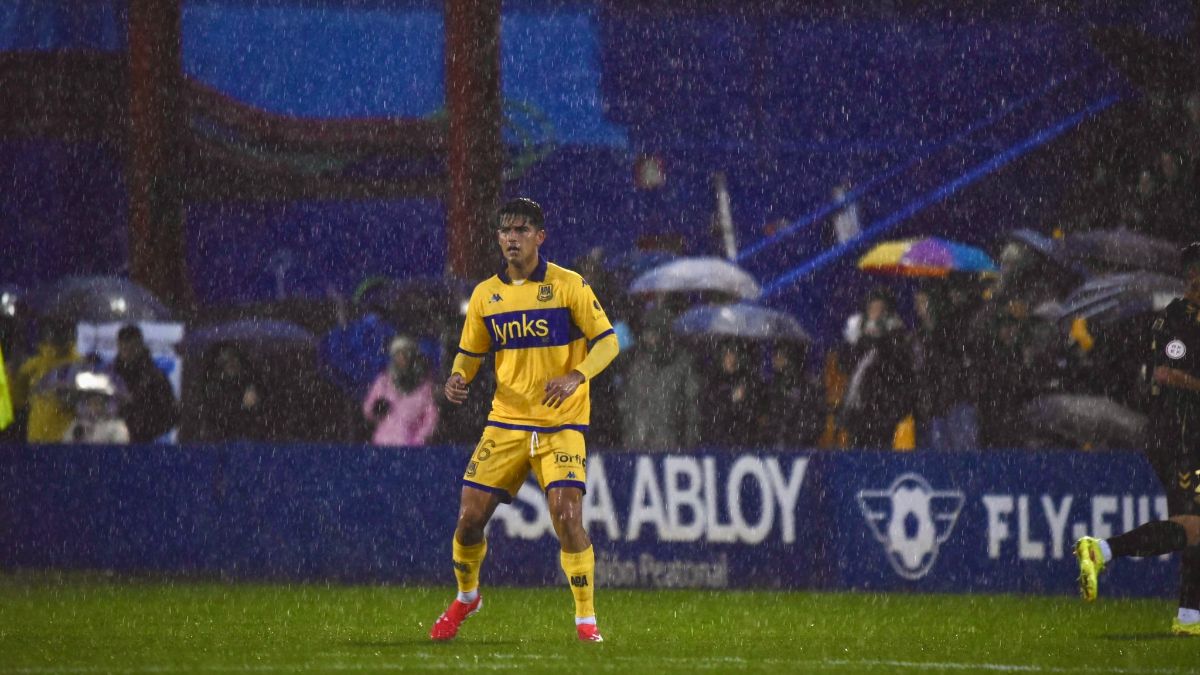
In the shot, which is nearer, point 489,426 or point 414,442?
point 489,426

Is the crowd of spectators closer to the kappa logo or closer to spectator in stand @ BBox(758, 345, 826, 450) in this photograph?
spectator in stand @ BBox(758, 345, 826, 450)

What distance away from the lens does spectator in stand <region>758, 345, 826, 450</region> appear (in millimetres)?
16688

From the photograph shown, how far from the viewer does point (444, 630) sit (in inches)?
430

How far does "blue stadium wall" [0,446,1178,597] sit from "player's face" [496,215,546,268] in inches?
204

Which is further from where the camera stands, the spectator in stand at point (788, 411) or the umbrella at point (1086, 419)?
the spectator in stand at point (788, 411)

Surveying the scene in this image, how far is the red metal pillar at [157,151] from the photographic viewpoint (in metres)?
27.5

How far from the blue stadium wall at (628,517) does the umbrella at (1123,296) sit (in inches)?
56.7

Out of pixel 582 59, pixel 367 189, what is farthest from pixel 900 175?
pixel 367 189

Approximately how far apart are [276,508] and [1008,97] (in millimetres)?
13683

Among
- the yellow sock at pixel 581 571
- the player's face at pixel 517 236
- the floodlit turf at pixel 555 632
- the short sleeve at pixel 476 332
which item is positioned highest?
the player's face at pixel 517 236

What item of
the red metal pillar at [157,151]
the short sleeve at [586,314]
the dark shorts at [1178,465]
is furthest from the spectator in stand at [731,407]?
the red metal pillar at [157,151]

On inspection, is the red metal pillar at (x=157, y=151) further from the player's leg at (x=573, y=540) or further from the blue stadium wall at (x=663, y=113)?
the player's leg at (x=573, y=540)

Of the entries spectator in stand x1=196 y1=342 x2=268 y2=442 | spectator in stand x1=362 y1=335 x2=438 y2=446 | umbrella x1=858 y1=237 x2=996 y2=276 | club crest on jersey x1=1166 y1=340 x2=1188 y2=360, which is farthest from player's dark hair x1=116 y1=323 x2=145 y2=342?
club crest on jersey x1=1166 y1=340 x2=1188 y2=360

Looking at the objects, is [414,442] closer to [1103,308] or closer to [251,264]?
[1103,308]
